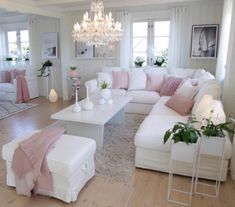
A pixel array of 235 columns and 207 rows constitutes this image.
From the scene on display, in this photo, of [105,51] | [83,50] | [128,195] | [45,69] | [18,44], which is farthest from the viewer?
[18,44]

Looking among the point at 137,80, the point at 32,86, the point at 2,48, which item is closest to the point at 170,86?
the point at 137,80

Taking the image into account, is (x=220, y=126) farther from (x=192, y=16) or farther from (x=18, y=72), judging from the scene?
(x=18, y=72)

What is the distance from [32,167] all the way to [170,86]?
10.9 feet

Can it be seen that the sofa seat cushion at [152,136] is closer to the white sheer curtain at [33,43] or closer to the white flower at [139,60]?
the white flower at [139,60]

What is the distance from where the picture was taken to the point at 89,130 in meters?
3.08

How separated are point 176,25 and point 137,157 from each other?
3669 millimetres

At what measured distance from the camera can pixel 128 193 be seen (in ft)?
6.96

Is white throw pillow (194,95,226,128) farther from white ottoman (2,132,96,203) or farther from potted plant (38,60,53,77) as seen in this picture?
potted plant (38,60,53,77)

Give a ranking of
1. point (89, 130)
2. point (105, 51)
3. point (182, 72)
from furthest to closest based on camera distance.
A: point (105, 51) < point (182, 72) < point (89, 130)

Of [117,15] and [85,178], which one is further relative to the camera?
[117,15]

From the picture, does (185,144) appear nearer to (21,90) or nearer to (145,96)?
(145,96)

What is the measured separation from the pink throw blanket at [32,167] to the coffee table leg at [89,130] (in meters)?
1.02

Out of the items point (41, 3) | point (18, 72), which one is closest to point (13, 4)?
point (41, 3)

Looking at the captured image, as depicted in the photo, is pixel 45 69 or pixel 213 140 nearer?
pixel 213 140
